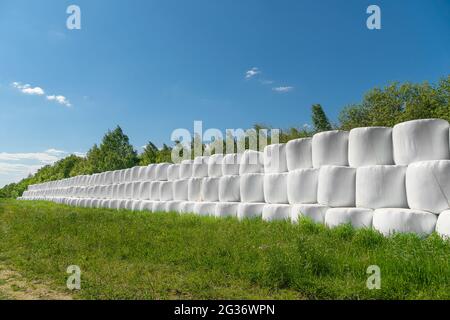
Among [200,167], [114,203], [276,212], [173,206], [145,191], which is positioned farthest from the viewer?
[114,203]

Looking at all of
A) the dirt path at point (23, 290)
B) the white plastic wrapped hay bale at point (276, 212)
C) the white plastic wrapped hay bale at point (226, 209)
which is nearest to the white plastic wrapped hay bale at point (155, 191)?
the white plastic wrapped hay bale at point (226, 209)

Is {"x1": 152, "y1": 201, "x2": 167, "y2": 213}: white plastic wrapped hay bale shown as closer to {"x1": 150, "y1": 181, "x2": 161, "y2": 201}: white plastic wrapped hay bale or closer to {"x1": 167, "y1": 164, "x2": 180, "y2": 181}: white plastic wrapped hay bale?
{"x1": 150, "y1": 181, "x2": 161, "y2": 201}: white plastic wrapped hay bale

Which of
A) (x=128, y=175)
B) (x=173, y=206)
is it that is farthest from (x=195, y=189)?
(x=128, y=175)

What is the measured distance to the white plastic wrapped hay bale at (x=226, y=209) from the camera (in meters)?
8.19

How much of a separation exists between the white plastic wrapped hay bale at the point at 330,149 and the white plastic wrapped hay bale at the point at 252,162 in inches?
67.2

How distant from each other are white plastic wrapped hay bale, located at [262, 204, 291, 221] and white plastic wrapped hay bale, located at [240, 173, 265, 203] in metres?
0.47

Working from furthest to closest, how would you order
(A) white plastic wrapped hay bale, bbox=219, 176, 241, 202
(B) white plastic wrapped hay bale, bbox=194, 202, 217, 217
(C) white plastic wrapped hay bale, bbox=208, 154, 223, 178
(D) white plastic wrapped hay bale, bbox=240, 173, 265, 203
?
(C) white plastic wrapped hay bale, bbox=208, 154, 223, 178 → (B) white plastic wrapped hay bale, bbox=194, 202, 217, 217 → (A) white plastic wrapped hay bale, bbox=219, 176, 241, 202 → (D) white plastic wrapped hay bale, bbox=240, 173, 265, 203

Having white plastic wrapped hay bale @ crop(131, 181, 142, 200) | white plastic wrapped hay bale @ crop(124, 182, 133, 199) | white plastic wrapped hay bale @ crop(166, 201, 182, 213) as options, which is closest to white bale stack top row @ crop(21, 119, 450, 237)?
white plastic wrapped hay bale @ crop(166, 201, 182, 213)

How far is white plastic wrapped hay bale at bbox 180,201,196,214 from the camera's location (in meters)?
9.76

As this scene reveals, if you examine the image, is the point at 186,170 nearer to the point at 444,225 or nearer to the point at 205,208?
the point at 205,208

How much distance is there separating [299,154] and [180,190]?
4.66m

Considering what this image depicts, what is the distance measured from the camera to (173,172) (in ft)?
37.8
